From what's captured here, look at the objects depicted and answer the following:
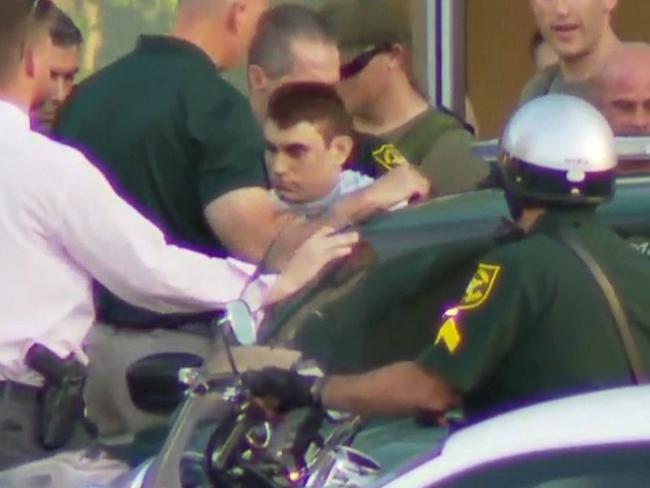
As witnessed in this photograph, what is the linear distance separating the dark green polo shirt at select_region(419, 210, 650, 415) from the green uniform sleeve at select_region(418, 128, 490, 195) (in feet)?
6.34

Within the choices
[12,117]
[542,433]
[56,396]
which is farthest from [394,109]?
[542,433]

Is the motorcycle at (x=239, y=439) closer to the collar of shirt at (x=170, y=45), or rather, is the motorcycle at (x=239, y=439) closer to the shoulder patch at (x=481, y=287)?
the shoulder patch at (x=481, y=287)

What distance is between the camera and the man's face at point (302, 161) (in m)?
6.03

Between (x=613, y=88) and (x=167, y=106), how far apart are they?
1.50 metres

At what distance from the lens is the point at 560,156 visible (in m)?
4.22

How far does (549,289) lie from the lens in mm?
4059

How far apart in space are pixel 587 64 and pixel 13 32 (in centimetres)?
210

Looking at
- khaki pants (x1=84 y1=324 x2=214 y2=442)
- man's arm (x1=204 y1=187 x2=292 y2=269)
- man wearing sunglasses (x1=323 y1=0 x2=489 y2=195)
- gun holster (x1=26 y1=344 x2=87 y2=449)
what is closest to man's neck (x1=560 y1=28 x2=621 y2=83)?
man wearing sunglasses (x1=323 y1=0 x2=489 y2=195)

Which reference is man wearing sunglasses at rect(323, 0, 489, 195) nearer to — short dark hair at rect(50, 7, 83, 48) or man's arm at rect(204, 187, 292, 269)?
man's arm at rect(204, 187, 292, 269)

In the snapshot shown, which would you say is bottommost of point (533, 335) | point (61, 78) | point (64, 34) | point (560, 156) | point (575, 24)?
point (61, 78)

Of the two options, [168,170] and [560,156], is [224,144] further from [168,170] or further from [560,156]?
[560,156]

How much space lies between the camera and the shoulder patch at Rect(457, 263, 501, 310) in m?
4.05

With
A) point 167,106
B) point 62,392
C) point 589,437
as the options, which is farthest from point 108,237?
Answer: point 589,437

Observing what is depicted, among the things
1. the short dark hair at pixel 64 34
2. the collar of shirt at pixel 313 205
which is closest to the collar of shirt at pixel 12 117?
the collar of shirt at pixel 313 205
